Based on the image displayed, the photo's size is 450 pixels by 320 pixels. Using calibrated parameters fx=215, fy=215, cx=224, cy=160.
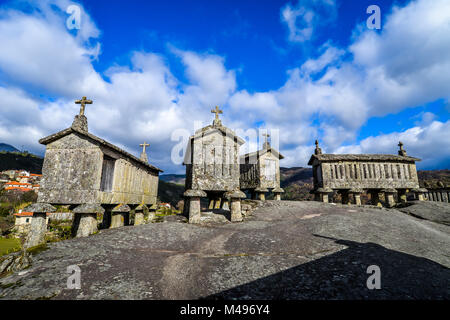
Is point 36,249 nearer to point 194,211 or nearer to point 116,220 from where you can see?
point 116,220

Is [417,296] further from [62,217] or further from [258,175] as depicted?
[62,217]

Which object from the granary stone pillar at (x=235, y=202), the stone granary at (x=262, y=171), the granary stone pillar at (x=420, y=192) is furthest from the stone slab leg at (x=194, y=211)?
the granary stone pillar at (x=420, y=192)

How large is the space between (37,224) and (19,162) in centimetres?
10992

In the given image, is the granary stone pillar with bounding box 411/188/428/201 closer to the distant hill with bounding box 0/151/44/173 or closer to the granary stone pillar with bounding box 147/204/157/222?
the granary stone pillar with bounding box 147/204/157/222

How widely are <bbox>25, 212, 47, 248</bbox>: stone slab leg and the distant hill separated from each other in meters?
99.3

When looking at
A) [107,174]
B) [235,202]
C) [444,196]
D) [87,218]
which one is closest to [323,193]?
[235,202]

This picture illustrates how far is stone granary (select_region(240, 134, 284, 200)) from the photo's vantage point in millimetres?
18672

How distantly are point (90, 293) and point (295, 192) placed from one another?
159ft

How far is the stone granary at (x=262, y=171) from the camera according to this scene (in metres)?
18.7

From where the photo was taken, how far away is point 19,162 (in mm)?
87500

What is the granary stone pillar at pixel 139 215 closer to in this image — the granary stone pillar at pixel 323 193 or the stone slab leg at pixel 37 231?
the stone slab leg at pixel 37 231

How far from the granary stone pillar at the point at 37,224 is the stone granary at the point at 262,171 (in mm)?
13859

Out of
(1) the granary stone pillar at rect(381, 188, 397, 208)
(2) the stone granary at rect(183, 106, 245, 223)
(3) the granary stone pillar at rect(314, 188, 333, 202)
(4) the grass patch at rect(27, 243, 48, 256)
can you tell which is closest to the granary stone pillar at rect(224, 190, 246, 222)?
(2) the stone granary at rect(183, 106, 245, 223)
